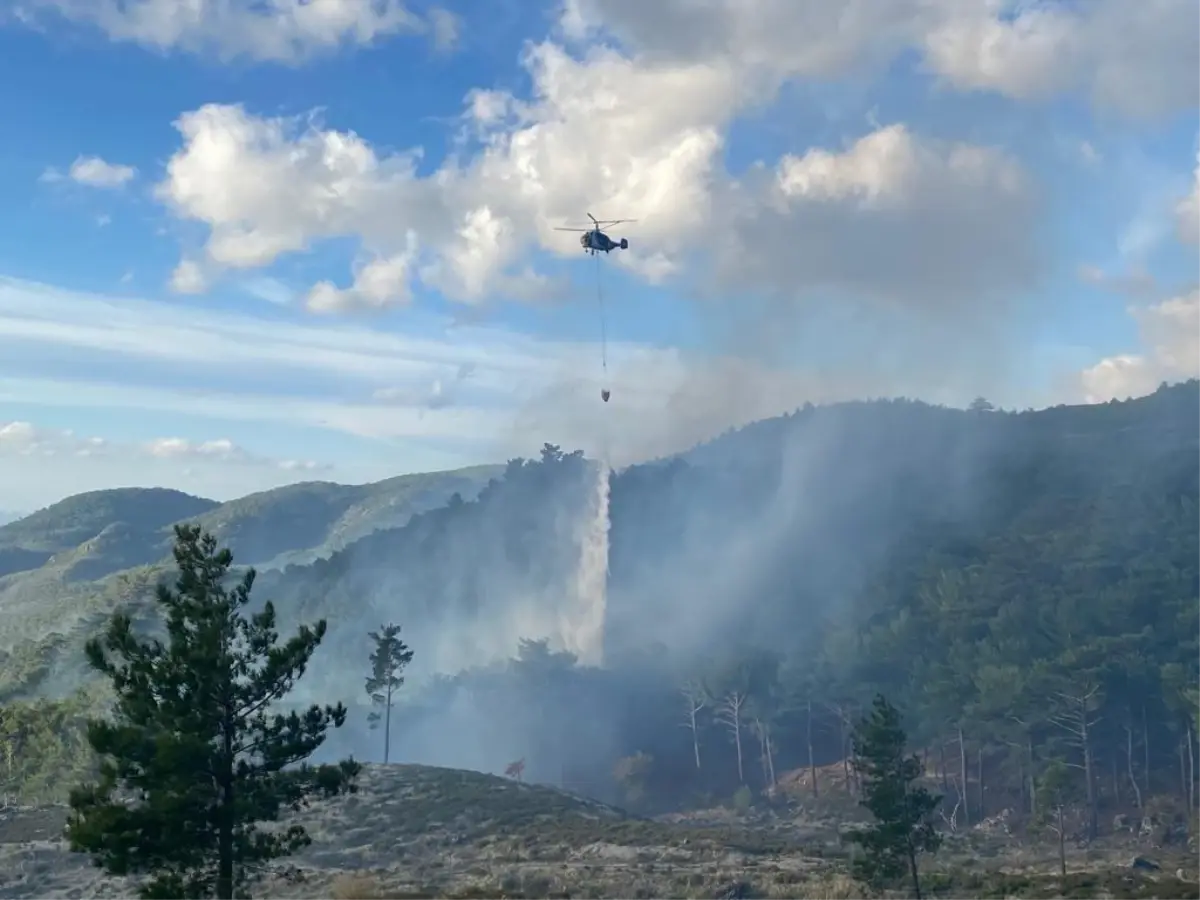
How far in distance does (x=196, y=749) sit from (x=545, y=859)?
2694 cm

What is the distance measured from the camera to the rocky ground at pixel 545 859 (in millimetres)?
35844

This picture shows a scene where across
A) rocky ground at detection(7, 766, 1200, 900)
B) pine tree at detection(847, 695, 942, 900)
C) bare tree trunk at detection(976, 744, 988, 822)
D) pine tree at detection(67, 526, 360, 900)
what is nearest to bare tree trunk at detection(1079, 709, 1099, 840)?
rocky ground at detection(7, 766, 1200, 900)

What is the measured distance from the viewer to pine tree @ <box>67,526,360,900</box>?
22875 mm

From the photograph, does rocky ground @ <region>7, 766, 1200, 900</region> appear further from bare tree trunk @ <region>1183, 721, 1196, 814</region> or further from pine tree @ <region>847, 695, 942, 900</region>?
bare tree trunk @ <region>1183, 721, 1196, 814</region>

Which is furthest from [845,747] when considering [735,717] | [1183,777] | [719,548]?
[719,548]

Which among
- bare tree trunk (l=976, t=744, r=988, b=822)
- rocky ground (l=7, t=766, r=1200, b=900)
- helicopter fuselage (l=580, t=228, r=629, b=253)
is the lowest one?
bare tree trunk (l=976, t=744, r=988, b=822)

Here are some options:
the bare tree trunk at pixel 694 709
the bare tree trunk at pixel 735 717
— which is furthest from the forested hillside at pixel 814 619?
the bare tree trunk at pixel 694 709

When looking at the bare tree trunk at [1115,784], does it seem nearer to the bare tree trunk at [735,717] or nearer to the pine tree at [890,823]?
the bare tree trunk at [735,717]

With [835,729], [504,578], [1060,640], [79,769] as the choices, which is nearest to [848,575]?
[835,729]

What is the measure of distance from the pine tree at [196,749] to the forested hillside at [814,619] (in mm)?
48217

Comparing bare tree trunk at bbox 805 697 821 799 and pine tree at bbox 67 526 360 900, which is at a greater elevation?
pine tree at bbox 67 526 360 900

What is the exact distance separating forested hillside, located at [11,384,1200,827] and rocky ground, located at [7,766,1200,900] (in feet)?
43.4

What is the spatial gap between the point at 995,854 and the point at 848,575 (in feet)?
243

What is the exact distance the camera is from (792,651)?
4405 inches
